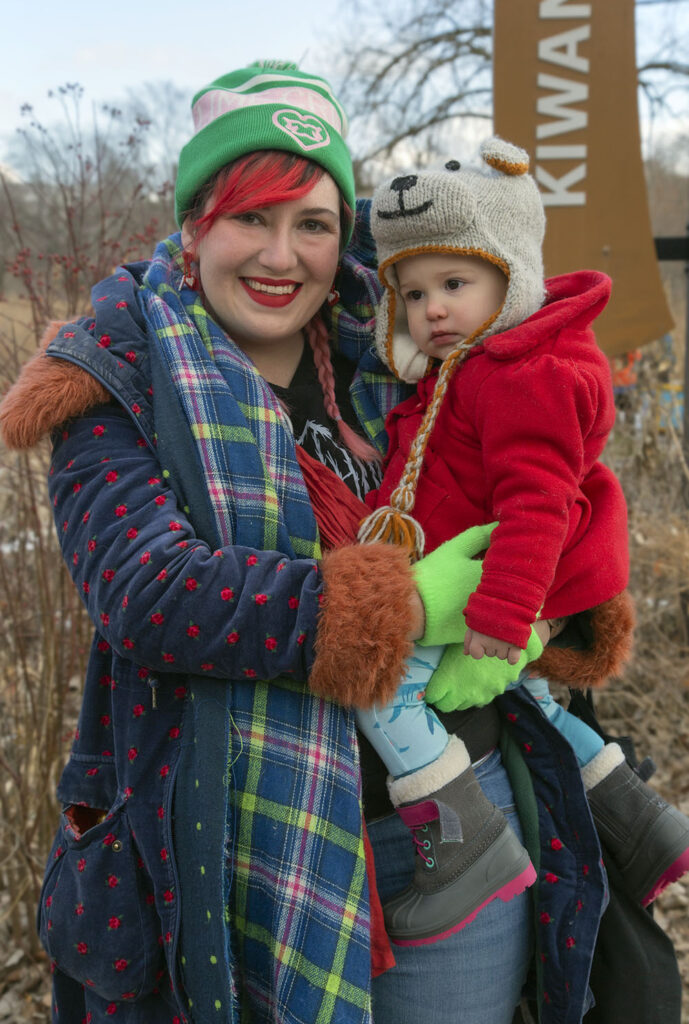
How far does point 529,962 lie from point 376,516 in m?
0.99

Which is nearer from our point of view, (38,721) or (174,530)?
(174,530)

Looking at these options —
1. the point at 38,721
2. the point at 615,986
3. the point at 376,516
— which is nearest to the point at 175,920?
the point at 376,516

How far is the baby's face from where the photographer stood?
5.39 feet

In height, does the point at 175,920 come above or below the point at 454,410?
below

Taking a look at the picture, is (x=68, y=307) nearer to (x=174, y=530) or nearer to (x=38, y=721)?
(x=38, y=721)

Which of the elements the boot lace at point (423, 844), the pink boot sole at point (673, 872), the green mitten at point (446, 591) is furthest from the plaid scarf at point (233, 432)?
the pink boot sole at point (673, 872)

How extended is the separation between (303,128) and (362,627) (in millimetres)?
989

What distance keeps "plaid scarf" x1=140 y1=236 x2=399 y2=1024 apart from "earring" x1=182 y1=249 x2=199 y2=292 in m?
0.24

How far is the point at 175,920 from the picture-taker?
140cm

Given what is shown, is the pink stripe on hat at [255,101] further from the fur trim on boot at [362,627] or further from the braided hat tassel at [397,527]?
the fur trim on boot at [362,627]

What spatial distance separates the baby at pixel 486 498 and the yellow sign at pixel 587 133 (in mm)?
2980

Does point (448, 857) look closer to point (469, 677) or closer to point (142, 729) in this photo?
point (469, 677)

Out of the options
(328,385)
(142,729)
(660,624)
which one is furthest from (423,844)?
(660,624)

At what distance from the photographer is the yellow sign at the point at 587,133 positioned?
Answer: 4.36 m
